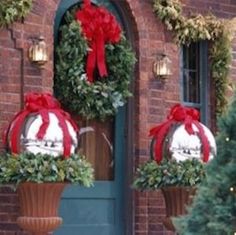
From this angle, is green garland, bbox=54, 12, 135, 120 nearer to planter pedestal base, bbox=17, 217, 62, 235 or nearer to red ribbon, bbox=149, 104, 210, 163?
red ribbon, bbox=149, 104, 210, 163

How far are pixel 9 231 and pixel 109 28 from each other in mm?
2031

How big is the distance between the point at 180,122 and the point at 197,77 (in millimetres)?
1355

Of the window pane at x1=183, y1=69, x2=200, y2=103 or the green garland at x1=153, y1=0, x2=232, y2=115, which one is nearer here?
the green garland at x1=153, y1=0, x2=232, y2=115

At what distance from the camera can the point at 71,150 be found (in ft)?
22.6

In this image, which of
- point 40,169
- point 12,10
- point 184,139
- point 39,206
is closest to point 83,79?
point 12,10

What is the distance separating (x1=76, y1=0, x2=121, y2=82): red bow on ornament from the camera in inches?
306

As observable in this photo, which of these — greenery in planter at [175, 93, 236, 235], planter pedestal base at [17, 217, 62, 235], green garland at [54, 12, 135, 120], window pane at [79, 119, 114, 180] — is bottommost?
planter pedestal base at [17, 217, 62, 235]

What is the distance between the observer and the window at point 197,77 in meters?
8.89

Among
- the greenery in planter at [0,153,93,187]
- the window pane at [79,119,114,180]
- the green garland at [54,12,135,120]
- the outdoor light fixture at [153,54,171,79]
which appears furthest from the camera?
the outdoor light fixture at [153,54,171,79]

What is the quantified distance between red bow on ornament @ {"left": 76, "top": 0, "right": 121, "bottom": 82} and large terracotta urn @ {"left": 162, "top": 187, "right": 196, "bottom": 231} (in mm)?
1210

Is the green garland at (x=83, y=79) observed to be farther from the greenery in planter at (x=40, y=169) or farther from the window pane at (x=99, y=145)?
the greenery in planter at (x=40, y=169)

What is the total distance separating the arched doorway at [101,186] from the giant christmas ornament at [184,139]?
1.81ft

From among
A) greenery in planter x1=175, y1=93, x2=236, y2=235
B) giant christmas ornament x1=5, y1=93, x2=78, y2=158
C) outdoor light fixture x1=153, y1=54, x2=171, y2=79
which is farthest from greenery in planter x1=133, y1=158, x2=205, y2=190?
greenery in planter x1=175, y1=93, x2=236, y2=235

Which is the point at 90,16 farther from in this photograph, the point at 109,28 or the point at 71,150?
the point at 71,150
